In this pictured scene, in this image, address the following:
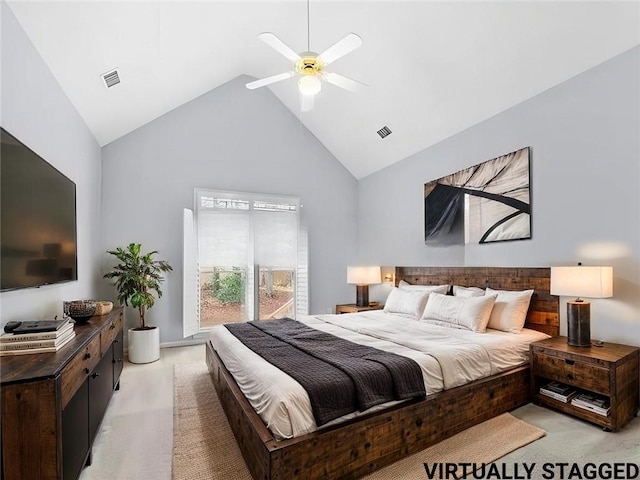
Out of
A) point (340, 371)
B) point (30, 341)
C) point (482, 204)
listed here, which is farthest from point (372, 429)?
point (482, 204)

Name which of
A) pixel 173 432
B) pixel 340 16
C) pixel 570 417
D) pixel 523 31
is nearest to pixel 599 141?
pixel 523 31

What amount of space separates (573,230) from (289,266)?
390cm

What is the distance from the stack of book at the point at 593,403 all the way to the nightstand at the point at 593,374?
25mm

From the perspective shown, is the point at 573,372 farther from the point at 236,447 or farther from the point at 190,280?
the point at 190,280

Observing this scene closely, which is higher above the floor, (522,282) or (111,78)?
(111,78)

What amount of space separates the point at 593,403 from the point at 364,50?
13.0 ft

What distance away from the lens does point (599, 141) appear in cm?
298

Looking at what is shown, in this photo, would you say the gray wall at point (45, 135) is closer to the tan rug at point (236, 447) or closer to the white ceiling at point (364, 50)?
the white ceiling at point (364, 50)

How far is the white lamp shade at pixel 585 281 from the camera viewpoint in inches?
105

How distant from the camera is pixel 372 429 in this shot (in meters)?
2.07

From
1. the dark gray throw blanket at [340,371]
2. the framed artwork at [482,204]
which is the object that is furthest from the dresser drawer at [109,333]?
the framed artwork at [482,204]

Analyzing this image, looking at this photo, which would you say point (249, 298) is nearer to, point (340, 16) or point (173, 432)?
point (173, 432)

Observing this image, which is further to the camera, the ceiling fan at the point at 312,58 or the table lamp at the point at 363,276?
the table lamp at the point at 363,276

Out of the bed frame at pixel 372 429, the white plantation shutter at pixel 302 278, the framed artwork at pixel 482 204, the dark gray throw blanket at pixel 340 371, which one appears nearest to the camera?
the bed frame at pixel 372 429
